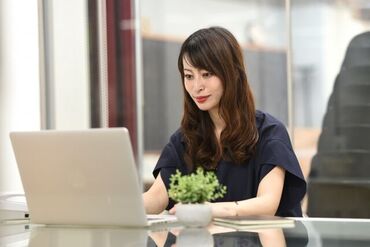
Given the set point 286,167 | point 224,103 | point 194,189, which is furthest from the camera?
point 224,103

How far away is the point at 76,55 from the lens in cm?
488

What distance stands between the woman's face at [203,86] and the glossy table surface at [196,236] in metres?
0.58

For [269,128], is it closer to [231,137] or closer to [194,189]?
[231,137]

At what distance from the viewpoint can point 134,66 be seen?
4855 millimetres

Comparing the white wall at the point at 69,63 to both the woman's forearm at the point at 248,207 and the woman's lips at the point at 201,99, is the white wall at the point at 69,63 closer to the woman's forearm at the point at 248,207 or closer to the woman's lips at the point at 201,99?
the woman's lips at the point at 201,99

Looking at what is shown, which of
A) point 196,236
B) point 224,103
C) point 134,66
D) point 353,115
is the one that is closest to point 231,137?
point 224,103

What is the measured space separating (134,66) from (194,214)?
300 centimetres

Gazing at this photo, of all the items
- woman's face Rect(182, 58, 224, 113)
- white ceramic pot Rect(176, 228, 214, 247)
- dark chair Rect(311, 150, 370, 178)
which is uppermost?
woman's face Rect(182, 58, 224, 113)

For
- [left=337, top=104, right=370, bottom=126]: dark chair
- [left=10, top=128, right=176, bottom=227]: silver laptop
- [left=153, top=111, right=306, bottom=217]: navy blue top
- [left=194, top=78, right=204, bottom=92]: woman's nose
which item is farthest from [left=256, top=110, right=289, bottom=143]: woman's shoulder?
[left=337, top=104, right=370, bottom=126]: dark chair

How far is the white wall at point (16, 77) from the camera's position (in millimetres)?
4672

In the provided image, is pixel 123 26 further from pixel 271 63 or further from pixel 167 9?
pixel 271 63

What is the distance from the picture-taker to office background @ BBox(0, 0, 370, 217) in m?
4.49

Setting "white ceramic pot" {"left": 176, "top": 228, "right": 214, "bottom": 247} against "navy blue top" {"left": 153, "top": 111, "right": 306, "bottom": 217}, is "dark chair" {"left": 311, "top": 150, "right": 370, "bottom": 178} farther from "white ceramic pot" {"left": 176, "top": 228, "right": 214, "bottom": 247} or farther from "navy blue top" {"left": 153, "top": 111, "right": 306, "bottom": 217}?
"white ceramic pot" {"left": 176, "top": 228, "right": 214, "bottom": 247}

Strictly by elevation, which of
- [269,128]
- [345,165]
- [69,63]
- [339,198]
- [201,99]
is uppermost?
[69,63]
